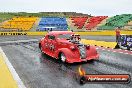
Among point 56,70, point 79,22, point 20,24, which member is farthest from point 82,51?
point 79,22

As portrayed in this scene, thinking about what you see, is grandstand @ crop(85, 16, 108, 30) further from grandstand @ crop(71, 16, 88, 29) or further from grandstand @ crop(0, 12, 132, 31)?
grandstand @ crop(71, 16, 88, 29)

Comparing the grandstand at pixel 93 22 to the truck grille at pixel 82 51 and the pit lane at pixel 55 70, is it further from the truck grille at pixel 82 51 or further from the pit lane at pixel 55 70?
the truck grille at pixel 82 51

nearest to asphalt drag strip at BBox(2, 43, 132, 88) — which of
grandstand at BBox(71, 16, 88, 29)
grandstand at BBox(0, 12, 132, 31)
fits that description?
grandstand at BBox(0, 12, 132, 31)

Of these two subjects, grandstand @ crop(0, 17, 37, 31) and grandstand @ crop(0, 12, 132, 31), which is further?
grandstand @ crop(0, 17, 37, 31)

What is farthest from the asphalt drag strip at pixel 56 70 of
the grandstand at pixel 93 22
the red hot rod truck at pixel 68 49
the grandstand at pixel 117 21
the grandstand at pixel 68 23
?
the grandstand at pixel 93 22

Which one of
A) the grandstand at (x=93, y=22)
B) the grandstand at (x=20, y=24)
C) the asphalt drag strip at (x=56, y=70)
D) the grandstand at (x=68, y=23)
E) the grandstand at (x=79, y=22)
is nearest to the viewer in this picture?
the asphalt drag strip at (x=56, y=70)

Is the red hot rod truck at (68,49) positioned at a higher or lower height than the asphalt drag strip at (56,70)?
higher

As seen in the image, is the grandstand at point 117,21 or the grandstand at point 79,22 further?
the grandstand at point 79,22

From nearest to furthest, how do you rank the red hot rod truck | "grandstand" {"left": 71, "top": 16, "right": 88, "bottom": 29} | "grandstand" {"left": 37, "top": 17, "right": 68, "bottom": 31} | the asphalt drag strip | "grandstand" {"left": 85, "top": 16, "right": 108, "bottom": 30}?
the asphalt drag strip < the red hot rod truck < "grandstand" {"left": 85, "top": 16, "right": 108, "bottom": 30} < "grandstand" {"left": 37, "top": 17, "right": 68, "bottom": 31} < "grandstand" {"left": 71, "top": 16, "right": 88, "bottom": 29}

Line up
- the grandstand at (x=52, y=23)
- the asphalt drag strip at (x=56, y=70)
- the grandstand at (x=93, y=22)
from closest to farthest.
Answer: the asphalt drag strip at (x=56, y=70) → the grandstand at (x=93, y=22) → the grandstand at (x=52, y=23)

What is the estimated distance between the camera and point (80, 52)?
Result: 1319 centimetres

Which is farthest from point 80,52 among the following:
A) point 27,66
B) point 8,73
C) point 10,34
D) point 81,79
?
point 10,34

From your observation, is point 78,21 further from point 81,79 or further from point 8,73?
point 81,79

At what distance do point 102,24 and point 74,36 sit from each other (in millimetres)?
38259
